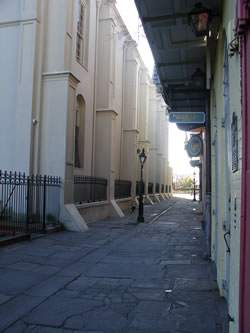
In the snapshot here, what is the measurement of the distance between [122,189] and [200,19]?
1522 cm

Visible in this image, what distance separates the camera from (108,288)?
536 centimetres

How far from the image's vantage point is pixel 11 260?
6.93 meters

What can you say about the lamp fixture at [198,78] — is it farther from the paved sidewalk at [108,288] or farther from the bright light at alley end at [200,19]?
the paved sidewalk at [108,288]

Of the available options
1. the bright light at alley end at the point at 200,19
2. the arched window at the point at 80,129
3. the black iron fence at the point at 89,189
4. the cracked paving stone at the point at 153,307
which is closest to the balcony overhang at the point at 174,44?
the bright light at alley end at the point at 200,19

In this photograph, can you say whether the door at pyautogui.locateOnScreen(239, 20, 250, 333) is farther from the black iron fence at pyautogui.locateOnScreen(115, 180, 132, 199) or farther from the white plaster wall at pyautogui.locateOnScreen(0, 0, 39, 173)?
the black iron fence at pyautogui.locateOnScreen(115, 180, 132, 199)

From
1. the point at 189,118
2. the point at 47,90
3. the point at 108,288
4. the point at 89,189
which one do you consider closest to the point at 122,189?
the point at 89,189

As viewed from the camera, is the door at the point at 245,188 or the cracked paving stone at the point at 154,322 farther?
the cracked paving stone at the point at 154,322

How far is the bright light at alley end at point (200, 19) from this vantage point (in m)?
4.81

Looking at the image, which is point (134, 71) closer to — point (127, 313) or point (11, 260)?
point (11, 260)

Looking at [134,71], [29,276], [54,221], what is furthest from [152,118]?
[29,276]

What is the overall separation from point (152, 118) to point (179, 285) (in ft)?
92.6

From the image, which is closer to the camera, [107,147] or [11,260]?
[11,260]

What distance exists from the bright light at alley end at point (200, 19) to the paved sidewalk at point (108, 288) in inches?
161

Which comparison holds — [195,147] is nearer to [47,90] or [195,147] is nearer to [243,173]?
[47,90]
